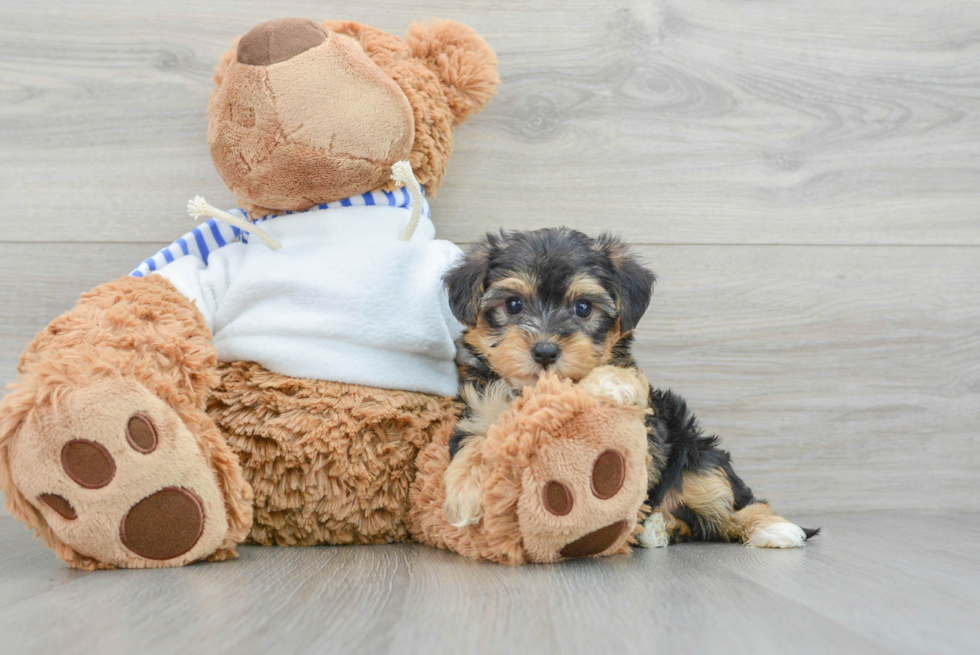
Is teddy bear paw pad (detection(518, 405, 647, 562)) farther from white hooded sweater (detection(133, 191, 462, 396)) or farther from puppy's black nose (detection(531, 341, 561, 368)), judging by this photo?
white hooded sweater (detection(133, 191, 462, 396))

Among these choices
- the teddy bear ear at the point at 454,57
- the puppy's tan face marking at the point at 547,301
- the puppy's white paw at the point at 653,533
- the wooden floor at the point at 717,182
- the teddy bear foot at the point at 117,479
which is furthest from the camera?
the wooden floor at the point at 717,182

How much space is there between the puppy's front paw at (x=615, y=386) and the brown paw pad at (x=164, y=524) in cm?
81

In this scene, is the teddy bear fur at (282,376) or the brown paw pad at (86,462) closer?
the brown paw pad at (86,462)

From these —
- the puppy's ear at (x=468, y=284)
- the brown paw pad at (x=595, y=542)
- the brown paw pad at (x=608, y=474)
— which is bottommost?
the brown paw pad at (x=595, y=542)

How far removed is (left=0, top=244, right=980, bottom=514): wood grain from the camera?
235 centimetres

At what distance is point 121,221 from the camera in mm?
2264

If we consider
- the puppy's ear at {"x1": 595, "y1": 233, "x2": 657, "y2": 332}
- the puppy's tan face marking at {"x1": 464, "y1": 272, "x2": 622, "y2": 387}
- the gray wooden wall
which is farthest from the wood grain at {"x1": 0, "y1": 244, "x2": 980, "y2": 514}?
the puppy's tan face marking at {"x1": 464, "y1": 272, "x2": 622, "y2": 387}

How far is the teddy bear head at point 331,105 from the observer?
5.65 ft

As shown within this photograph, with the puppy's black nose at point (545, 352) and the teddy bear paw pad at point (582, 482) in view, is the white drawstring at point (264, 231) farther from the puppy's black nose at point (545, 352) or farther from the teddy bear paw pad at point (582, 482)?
the teddy bear paw pad at point (582, 482)

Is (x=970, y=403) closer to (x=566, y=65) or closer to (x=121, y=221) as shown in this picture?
(x=566, y=65)

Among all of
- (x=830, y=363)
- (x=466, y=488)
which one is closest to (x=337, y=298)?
(x=466, y=488)

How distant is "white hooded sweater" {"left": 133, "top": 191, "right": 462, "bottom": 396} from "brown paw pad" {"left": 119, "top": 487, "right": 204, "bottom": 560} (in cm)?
39

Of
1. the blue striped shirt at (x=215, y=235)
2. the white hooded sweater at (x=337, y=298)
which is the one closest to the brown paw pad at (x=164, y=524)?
the white hooded sweater at (x=337, y=298)

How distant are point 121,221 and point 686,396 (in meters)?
1.79
